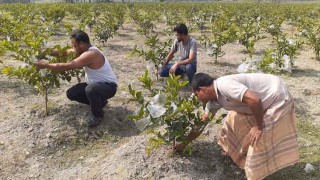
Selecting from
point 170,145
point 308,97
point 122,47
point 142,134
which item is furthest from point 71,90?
point 122,47

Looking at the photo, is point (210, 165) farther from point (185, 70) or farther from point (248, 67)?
point (248, 67)

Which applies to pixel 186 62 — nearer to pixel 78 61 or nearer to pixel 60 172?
pixel 78 61

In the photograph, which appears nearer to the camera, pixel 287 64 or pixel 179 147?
pixel 179 147

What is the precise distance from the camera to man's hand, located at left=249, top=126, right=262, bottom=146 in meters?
3.20

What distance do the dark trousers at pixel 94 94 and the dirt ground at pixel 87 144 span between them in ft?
0.73

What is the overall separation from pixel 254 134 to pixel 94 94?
2.21 m

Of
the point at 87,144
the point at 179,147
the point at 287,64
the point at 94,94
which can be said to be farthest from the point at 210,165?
the point at 287,64

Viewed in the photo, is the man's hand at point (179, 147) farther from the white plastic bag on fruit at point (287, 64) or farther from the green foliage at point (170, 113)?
the white plastic bag on fruit at point (287, 64)

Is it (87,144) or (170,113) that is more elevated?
(170,113)

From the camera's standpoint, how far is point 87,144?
4.55 m

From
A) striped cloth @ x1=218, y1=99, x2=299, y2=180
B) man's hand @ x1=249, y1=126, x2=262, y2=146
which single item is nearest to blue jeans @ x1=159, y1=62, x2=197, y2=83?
striped cloth @ x1=218, y1=99, x2=299, y2=180

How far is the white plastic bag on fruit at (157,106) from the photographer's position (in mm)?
3336

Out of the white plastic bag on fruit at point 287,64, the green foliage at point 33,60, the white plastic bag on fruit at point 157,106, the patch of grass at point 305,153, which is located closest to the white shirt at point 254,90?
the white plastic bag on fruit at point 157,106

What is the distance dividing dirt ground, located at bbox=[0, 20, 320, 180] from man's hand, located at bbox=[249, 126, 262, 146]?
2.22ft
